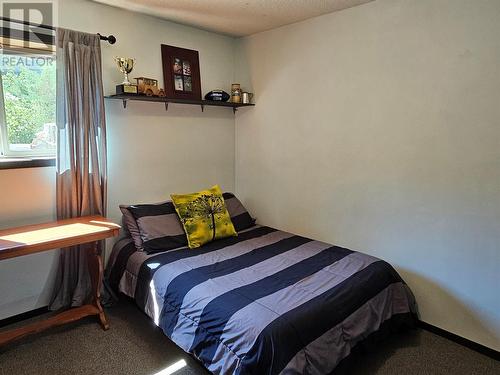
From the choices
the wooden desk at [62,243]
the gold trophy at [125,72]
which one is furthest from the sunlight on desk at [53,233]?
the gold trophy at [125,72]

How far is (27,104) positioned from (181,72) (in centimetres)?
123

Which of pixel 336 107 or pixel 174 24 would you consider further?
pixel 174 24

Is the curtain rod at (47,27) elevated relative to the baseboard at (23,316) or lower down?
elevated

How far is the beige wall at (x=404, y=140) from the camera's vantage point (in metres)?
2.02

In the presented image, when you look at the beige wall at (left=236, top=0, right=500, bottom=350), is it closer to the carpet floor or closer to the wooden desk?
→ the carpet floor

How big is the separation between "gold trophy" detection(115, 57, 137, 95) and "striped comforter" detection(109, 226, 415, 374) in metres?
1.19

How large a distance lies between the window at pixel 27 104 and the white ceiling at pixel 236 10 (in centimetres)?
68

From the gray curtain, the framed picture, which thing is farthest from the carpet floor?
the framed picture

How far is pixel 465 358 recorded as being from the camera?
207cm

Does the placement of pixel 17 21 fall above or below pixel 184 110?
above

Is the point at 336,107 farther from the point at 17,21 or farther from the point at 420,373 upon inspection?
the point at 17,21

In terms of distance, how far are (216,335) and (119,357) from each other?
0.76 m

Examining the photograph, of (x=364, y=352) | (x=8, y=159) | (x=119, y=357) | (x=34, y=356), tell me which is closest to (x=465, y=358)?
(x=364, y=352)

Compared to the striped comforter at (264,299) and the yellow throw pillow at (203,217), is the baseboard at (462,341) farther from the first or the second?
the yellow throw pillow at (203,217)
